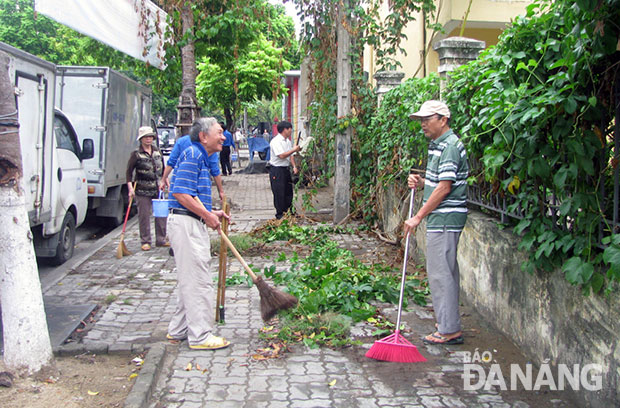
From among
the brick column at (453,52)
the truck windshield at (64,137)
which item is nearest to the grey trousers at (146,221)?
the truck windshield at (64,137)

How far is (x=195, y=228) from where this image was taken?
191 inches

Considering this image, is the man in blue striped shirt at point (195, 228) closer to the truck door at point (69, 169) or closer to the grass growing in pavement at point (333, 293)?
the grass growing in pavement at point (333, 293)

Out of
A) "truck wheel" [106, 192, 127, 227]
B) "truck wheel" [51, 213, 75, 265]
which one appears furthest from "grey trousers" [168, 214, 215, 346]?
"truck wheel" [106, 192, 127, 227]

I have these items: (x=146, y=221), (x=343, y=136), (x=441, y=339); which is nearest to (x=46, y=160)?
(x=146, y=221)

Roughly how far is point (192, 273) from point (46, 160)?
3850 mm

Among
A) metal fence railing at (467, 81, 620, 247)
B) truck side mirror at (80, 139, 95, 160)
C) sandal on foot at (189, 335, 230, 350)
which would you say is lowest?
sandal on foot at (189, 335, 230, 350)

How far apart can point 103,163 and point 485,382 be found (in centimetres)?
870

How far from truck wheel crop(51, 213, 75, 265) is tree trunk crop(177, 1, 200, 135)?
2.96m

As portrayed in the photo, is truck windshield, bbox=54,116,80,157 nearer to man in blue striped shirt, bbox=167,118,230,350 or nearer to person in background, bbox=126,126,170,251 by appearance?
person in background, bbox=126,126,170,251

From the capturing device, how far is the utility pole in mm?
10539

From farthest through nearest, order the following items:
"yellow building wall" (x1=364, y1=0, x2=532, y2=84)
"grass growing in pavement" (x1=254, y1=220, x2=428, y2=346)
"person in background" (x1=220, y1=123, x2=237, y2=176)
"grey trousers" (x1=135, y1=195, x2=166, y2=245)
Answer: "person in background" (x1=220, y1=123, x2=237, y2=176)
"yellow building wall" (x1=364, y1=0, x2=532, y2=84)
"grey trousers" (x1=135, y1=195, x2=166, y2=245)
"grass growing in pavement" (x1=254, y1=220, x2=428, y2=346)

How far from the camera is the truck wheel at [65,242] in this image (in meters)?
8.26

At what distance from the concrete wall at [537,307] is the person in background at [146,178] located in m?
4.94

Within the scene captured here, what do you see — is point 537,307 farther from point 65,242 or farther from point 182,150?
point 65,242
